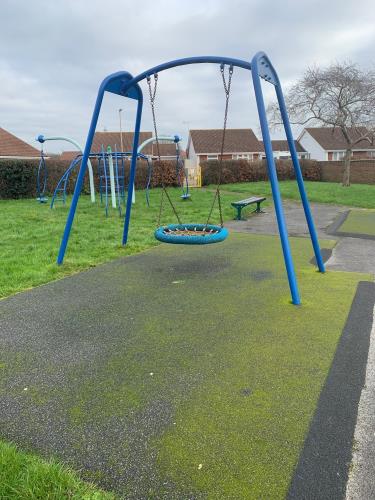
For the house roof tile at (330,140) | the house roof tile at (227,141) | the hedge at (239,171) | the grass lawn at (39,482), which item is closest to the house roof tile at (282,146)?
the house roof tile at (330,140)

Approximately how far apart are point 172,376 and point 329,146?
44446mm

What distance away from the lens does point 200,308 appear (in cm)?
347

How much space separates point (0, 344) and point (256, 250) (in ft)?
12.8

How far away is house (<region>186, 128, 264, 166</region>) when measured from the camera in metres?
39.6

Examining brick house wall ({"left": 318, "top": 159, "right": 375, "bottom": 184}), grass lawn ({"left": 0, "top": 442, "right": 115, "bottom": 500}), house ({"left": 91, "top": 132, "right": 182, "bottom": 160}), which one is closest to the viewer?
grass lawn ({"left": 0, "top": 442, "right": 115, "bottom": 500})

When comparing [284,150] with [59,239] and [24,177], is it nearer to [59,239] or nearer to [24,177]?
[24,177]

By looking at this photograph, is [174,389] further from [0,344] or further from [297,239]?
[297,239]

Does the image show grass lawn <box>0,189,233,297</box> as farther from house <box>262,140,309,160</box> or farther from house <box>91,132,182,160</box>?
house <box>262,140,309,160</box>

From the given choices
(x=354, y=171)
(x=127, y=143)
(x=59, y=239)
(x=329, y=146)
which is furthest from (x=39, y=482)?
(x=329, y=146)

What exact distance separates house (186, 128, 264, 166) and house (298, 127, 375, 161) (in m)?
7.14

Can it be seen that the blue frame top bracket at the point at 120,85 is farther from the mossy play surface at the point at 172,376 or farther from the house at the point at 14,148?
the house at the point at 14,148

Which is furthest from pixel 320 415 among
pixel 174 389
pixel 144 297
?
pixel 144 297

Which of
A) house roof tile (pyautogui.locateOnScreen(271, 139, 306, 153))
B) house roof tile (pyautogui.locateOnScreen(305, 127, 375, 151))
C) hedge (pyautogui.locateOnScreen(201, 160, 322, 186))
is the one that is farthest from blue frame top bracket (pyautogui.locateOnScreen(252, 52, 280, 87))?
house roof tile (pyautogui.locateOnScreen(271, 139, 306, 153))

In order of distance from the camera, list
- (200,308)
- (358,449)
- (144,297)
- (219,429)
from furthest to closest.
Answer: (144,297) < (200,308) < (219,429) < (358,449)
